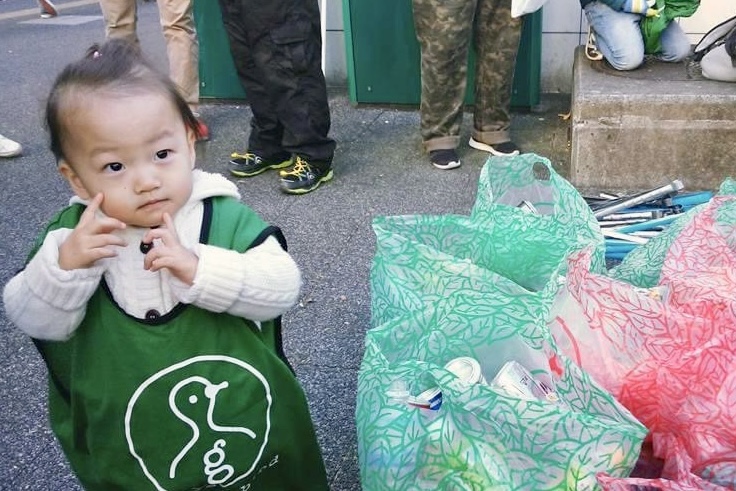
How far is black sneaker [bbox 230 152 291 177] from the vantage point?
3789 mm

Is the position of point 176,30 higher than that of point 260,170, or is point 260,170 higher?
point 176,30

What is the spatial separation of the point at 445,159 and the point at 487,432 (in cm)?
255

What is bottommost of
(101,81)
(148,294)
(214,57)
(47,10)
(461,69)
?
(47,10)

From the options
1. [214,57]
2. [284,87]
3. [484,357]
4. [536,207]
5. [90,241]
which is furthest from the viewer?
[214,57]

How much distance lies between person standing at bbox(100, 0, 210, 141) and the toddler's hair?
2886 mm

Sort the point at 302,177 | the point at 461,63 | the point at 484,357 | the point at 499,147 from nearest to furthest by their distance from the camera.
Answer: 1. the point at 484,357
2. the point at 302,177
3. the point at 461,63
4. the point at 499,147

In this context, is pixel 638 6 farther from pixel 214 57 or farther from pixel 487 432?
pixel 487 432

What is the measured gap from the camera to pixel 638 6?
3.63 metres

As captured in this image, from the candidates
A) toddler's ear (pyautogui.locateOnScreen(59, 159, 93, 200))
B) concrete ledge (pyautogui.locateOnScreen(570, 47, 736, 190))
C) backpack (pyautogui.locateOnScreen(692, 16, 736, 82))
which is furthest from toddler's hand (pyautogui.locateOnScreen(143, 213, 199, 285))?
backpack (pyautogui.locateOnScreen(692, 16, 736, 82))

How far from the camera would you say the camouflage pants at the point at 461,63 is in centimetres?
356

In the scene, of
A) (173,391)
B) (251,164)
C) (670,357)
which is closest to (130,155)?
(173,391)

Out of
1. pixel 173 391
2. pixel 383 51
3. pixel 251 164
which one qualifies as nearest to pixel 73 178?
pixel 173 391

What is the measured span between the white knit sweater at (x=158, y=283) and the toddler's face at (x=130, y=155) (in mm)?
55

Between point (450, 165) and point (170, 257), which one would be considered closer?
point (170, 257)
